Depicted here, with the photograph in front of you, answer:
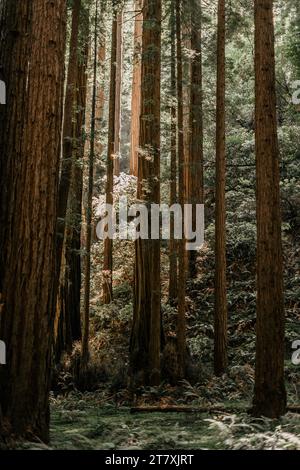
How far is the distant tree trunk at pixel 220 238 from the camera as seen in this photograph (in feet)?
38.7

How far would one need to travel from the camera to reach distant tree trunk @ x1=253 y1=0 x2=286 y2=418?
723 centimetres

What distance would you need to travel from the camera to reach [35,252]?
5.79 metres

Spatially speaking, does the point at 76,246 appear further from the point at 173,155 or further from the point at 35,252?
the point at 35,252

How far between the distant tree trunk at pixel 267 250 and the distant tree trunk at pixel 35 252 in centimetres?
306

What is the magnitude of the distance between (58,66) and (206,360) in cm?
920

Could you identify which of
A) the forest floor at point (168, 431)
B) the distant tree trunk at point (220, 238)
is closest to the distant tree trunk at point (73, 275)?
the distant tree trunk at point (220, 238)

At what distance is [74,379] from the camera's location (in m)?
11.6

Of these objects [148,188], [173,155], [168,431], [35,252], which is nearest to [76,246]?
[173,155]

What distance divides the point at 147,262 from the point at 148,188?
5.21 ft

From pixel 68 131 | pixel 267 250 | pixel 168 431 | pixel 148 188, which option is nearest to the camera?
pixel 168 431

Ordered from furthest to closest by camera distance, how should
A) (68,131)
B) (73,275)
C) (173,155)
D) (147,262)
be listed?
(73,275) < (173,155) < (147,262) < (68,131)

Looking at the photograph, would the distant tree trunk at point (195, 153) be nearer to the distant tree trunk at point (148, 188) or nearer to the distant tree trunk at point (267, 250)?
the distant tree trunk at point (148, 188)
